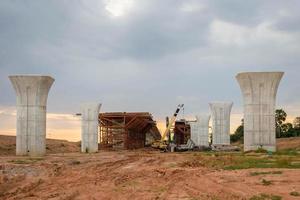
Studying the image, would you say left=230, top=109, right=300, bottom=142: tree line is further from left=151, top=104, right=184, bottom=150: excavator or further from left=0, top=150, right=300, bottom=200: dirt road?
left=0, top=150, right=300, bottom=200: dirt road

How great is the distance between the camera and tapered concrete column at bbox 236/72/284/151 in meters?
35.8

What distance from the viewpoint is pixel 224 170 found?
20500 mm

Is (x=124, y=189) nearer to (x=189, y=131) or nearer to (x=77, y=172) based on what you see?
(x=77, y=172)

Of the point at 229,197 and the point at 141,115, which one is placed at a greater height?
the point at 141,115

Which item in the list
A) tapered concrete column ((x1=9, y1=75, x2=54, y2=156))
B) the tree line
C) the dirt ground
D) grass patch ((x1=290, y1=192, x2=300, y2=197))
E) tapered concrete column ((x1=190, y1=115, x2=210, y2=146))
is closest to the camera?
grass patch ((x1=290, y1=192, x2=300, y2=197))

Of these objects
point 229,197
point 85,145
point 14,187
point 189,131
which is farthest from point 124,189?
point 189,131

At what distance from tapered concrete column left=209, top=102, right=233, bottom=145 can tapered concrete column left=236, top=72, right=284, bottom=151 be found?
1895cm

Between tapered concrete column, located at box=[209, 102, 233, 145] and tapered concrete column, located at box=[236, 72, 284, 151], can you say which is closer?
tapered concrete column, located at box=[236, 72, 284, 151]

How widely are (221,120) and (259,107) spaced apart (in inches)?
787

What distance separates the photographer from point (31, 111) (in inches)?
1455

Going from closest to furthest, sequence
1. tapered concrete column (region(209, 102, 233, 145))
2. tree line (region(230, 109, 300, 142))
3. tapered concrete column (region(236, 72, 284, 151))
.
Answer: tapered concrete column (region(236, 72, 284, 151))
tapered concrete column (region(209, 102, 233, 145))
tree line (region(230, 109, 300, 142))

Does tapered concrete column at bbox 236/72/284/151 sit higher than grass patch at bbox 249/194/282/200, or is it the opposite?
tapered concrete column at bbox 236/72/284/151

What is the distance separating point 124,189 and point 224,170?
5.20m

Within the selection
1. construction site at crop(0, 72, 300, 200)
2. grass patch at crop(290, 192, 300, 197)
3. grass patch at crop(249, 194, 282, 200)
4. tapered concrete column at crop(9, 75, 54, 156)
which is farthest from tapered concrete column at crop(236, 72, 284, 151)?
grass patch at crop(249, 194, 282, 200)
